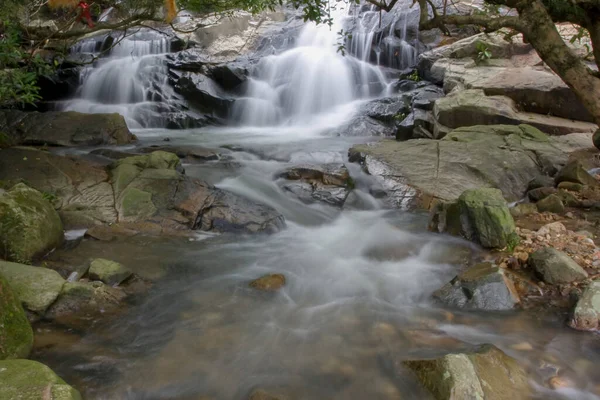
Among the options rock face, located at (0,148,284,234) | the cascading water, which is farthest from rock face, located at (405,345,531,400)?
the cascading water

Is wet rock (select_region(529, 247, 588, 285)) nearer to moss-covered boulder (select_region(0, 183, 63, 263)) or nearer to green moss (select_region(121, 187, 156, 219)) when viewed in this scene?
green moss (select_region(121, 187, 156, 219))

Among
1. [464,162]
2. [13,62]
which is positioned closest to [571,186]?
[464,162]

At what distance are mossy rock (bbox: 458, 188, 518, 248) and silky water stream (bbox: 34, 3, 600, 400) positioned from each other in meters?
0.23

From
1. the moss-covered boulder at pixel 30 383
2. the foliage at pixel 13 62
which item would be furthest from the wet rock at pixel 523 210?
the foliage at pixel 13 62

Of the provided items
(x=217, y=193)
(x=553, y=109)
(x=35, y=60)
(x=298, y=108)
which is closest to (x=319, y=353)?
(x=217, y=193)

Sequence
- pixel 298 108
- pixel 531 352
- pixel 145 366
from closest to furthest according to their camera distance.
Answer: pixel 145 366
pixel 531 352
pixel 298 108

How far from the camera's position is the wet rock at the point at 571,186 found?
7059 mm

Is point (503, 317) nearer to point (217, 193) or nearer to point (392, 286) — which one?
point (392, 286)

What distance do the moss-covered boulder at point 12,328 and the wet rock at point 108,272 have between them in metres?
1.11

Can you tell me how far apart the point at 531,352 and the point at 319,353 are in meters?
1.79

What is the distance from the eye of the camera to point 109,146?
1046cm

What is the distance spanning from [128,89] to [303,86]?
6.00 m

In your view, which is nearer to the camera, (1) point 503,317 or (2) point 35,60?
(1) point 503,317

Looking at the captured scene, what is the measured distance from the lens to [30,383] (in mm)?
2408
